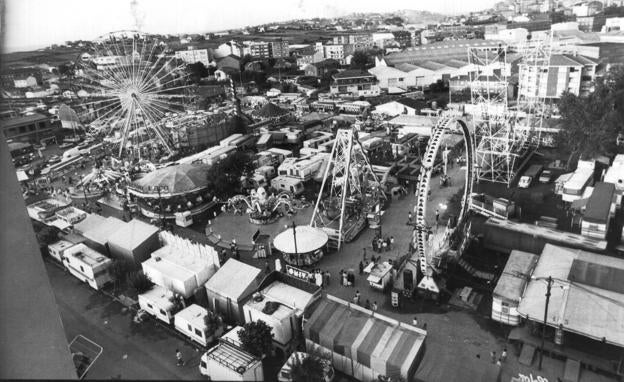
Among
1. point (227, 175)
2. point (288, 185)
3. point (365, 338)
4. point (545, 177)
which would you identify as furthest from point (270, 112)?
point (365, 338)

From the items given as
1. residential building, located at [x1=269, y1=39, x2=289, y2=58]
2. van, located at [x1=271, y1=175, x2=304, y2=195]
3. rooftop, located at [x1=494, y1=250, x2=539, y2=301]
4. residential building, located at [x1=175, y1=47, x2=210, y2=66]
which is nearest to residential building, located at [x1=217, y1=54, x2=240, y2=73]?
residential building, located at [x1=175, y1=47, x2=210, y2=66]

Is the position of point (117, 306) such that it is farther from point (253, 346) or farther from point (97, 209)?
point (97, 209)

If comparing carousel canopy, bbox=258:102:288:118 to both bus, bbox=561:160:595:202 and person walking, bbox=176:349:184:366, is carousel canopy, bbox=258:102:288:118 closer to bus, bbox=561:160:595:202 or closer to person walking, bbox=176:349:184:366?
bus, bbox=561:160:595:202

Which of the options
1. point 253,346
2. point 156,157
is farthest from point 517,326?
point 156,157

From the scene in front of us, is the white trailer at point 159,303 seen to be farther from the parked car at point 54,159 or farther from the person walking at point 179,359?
the parked car at point 54,159

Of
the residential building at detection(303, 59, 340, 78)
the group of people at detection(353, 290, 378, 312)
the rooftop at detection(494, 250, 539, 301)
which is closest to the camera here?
the rooftop at detection(494, 250, 539, 301)

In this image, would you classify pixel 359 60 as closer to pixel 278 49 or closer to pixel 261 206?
pixel 278 49

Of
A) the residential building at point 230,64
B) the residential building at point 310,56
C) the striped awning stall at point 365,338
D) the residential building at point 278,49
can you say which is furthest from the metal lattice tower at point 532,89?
the residential building at point 278,49
